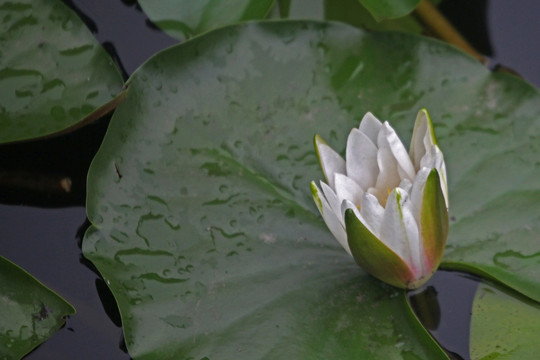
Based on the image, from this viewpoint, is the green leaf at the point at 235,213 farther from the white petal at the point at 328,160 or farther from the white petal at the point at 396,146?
the white petal at the point at 396,146

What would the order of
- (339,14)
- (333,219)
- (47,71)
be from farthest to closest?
(339,14) → (47,71) → (333,219)

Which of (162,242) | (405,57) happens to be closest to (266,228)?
(162,242)

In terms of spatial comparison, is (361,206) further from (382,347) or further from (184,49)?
(184,49)

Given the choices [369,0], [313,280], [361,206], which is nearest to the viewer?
[361,206]

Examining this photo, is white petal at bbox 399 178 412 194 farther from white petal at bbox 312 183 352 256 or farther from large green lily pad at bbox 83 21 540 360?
large green lily pad at bbox 83 21 540 360

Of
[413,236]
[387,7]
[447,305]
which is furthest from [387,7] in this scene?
[447,305]

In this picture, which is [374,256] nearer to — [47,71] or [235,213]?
[235,213]

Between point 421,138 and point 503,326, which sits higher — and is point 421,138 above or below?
above
